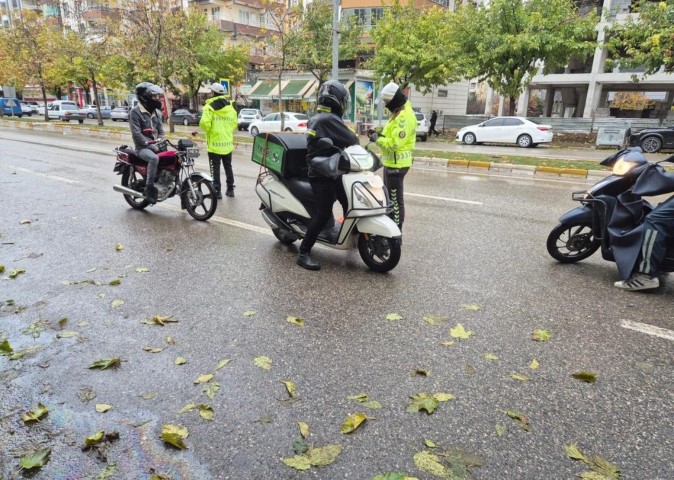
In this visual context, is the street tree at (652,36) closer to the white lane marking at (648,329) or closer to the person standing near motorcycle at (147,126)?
the white lane marking at (648,329)

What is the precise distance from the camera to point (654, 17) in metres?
18.9

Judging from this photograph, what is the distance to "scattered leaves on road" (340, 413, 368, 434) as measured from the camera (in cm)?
245

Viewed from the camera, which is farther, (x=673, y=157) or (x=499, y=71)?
(x=499, y=71)

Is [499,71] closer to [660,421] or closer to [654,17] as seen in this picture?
[654,17]

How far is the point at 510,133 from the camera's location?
22109mm

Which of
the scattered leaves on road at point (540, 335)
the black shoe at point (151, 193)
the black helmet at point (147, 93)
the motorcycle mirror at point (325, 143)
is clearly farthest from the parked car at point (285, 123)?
the scattered leaves on road at point (540, 335)

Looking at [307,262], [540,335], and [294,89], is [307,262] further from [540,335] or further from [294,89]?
[294,89]

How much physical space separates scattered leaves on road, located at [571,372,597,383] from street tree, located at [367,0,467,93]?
2407 cm

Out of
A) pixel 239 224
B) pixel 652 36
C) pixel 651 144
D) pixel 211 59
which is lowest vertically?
pixel 239 224

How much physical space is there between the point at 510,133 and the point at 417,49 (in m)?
8.01

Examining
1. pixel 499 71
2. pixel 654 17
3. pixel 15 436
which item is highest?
pixel 654 17

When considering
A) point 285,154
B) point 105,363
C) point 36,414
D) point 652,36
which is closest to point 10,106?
point 652,36

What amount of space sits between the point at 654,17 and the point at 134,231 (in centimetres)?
2190

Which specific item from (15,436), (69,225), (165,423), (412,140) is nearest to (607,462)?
(165,423)
